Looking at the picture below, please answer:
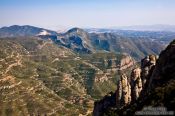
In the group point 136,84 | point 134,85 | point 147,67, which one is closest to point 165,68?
point 136,84

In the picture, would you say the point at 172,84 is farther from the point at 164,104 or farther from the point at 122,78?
the point at 122,78

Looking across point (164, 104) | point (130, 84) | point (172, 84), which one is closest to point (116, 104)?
point (130, 84)

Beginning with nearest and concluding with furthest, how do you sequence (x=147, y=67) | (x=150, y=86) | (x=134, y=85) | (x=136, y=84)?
1. (x=150, y=86)
2. (x=136, y=84)
3. (x=134, y=85)
4. (x=147, y=67)

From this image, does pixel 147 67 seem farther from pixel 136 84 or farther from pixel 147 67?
pixel 136 84

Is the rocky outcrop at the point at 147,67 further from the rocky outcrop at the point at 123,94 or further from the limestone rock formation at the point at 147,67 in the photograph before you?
the rocky outcrop at the point at 123,94

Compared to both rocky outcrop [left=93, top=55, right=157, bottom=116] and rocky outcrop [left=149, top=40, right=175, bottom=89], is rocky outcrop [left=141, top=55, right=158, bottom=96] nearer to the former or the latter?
rocky outcrop [left=93, top=55, right=157, bottom=116]

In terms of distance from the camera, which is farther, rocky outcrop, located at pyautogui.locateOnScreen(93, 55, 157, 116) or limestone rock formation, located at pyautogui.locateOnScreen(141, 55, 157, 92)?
limestone rock formation, located at pyautogui.locateOnScreen(141, 55, 157, 92)

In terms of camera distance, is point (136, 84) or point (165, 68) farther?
point (136, 84)

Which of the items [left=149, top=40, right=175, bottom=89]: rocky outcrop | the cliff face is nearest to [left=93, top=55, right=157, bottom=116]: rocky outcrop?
the cliff face
